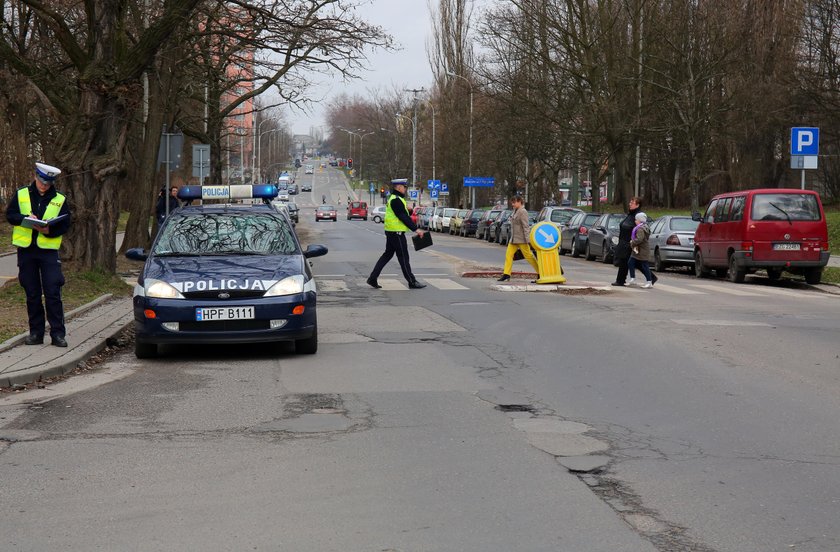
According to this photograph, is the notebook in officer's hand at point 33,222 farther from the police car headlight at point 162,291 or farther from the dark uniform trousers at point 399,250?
the dark uniform trousers at point 399,250

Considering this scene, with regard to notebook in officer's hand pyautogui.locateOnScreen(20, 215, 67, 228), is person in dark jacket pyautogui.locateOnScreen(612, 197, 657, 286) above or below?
below

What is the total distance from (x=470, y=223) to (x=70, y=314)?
1775 inches

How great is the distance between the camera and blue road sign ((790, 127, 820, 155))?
24.1 m

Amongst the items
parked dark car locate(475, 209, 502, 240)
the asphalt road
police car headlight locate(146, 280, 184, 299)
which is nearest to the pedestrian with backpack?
the asphalt road

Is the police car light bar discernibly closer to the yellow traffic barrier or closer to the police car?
the police car

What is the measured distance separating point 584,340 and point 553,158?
147 feet

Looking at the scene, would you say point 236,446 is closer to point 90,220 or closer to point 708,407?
point 708,407

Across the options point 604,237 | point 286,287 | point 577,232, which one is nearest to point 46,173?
point 286,287

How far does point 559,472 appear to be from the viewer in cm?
637

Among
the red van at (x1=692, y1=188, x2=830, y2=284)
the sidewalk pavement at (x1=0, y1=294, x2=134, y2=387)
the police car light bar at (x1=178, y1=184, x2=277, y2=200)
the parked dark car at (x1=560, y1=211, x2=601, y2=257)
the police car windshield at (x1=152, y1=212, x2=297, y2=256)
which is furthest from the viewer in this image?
the parked dark car at (x1=560, y1=211, x2=601, y2=257)

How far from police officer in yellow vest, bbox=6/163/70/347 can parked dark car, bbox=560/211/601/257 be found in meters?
24.2

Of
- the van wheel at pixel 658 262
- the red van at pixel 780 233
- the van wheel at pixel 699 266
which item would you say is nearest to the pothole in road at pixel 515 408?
the red van at pixel 780 233

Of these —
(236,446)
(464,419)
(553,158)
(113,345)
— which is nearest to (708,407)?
(464,419)

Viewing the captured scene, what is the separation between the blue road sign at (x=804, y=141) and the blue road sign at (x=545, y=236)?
747 cm
